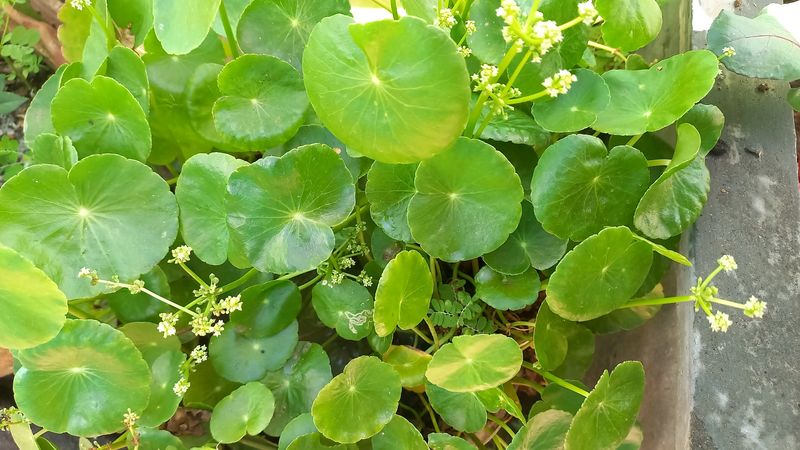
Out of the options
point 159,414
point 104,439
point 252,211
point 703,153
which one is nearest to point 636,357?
point 703,153

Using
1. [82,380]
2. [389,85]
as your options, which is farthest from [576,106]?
[82,380]

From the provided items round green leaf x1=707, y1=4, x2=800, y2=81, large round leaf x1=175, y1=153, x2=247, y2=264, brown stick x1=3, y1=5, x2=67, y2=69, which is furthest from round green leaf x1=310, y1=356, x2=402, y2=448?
brown stick x1=3, y1=5, x2=67, y2=69

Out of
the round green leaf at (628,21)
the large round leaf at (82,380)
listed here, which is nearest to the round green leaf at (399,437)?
the large round leaf at (82,380)

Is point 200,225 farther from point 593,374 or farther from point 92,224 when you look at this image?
point 593,374

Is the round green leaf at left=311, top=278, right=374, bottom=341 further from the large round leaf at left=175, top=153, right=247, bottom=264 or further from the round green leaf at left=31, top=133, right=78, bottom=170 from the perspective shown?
the round green leaf at left=31, top=133, right=78, bottom=170

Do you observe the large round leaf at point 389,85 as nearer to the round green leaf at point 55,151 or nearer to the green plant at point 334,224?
the green plant at point 334,224
